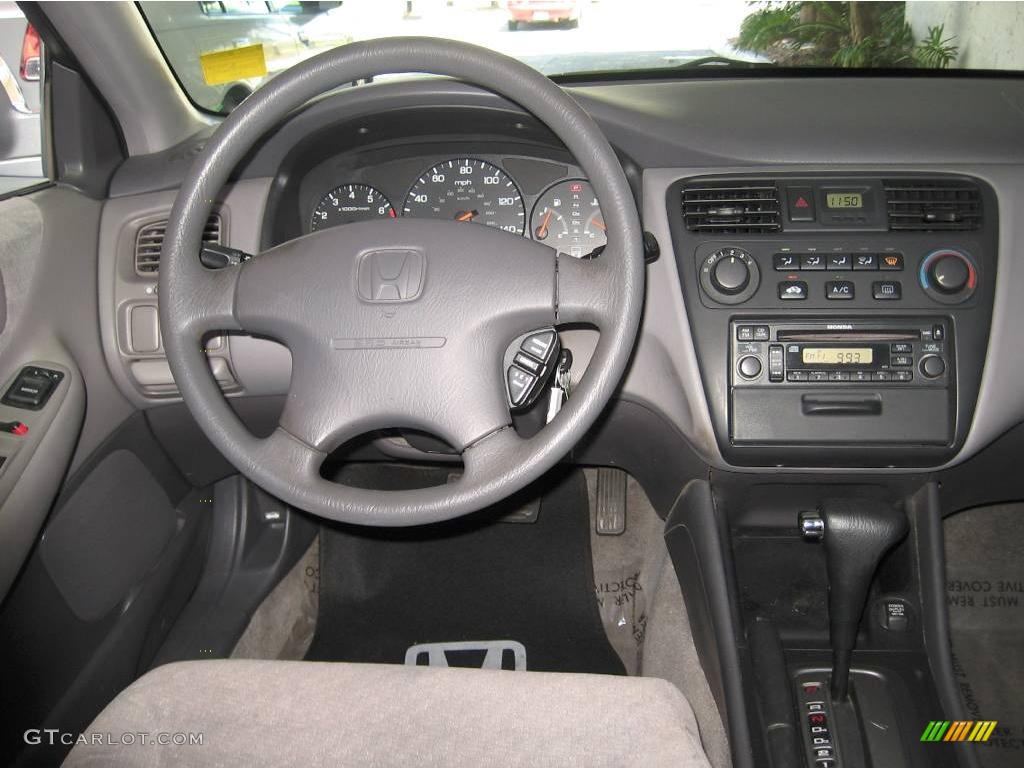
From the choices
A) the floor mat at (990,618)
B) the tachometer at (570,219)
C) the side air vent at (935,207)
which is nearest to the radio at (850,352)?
the side air vent at (935,207)

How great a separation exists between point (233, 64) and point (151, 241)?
416mm

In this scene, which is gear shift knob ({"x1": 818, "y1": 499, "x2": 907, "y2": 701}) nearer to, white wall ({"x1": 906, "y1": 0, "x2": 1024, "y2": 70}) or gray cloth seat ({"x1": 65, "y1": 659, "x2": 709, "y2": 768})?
gray cloth seat ({"x1": 65, "y1": 659, "x2": 709, "y2": 768})

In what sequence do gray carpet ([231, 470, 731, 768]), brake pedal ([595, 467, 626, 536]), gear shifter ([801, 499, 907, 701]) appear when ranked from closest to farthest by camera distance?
gear shifter ([801, 499, 907, 701]) → gray carpet ([231, 470, 731, 768]) → brake pedal ([595, 467, 626, 536])

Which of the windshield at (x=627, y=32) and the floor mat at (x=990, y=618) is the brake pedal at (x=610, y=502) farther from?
the windshield at (x=627, y=32)

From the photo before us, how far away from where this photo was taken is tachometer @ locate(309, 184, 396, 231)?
1530mm

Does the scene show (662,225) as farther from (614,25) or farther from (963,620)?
(963,620)

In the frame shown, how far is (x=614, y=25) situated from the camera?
1.51 m

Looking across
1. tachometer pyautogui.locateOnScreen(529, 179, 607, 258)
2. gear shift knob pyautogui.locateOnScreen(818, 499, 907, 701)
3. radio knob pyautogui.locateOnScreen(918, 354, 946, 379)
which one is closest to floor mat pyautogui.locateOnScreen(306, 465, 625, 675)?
gear shift knob pyautogui.locateOnScreen(818, 499, 907, 701)

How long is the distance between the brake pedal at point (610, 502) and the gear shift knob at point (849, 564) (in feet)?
2.52

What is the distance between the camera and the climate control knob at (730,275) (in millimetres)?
1354

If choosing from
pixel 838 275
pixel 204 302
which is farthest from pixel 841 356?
pixel 204 302

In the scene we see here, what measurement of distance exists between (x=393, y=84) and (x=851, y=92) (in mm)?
854

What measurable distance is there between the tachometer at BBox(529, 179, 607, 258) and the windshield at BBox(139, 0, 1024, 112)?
277 mm

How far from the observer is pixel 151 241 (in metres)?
A: 1.54
